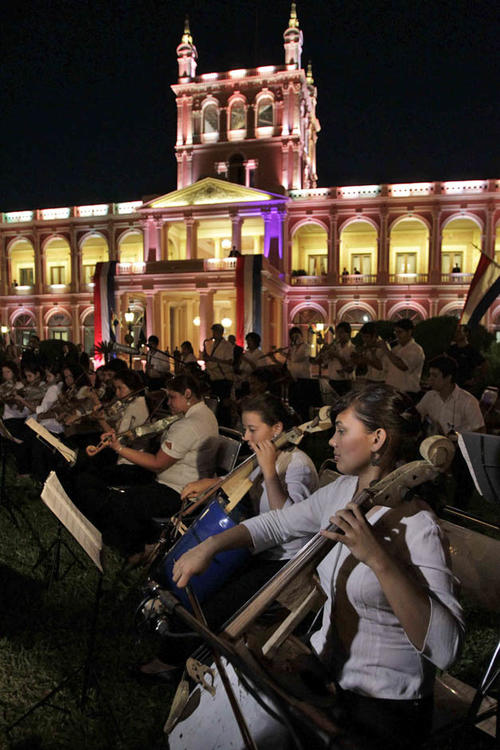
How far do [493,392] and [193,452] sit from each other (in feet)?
12.2

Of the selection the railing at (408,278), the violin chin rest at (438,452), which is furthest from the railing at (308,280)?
the violin chin rest at (438,452)

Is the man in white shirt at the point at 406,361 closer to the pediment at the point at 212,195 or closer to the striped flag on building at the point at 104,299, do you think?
the striped flag on building at the point at 104,299


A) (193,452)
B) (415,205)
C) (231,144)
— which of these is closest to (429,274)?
(415,205)

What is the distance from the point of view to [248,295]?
27.2 m

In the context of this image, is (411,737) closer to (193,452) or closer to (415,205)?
(193,452)

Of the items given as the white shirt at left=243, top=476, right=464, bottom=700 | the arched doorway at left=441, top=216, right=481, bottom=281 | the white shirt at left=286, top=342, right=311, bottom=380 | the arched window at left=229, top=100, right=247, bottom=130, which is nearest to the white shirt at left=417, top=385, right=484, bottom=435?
the white shirt at left=243, top=476, right=464, bottom=700

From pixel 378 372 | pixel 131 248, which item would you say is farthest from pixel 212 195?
pixel 378 372

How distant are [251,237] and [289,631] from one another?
3671 cm

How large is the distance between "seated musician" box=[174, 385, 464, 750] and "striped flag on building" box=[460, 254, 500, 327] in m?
8.04

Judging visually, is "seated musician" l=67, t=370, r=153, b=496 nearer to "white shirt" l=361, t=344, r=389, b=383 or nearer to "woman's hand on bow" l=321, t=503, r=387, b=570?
"woman's hand on bow" l=321, t=503, r=387, b=570

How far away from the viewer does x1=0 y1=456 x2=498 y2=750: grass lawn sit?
8.34 ft

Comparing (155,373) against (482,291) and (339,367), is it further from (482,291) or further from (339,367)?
(482,291)

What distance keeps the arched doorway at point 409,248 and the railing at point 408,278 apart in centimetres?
149

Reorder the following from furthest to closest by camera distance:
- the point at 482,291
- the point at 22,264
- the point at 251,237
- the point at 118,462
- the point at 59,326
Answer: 1. the point at 22,264
2. the point at 59,326
3. the point at 251,237
4. the point at 482,291
5. the point at 118,462
